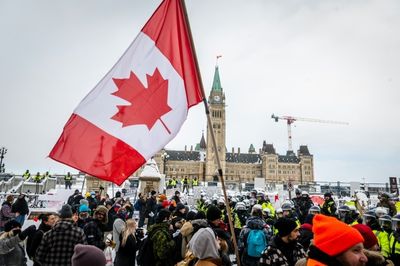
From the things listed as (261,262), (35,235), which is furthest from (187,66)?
(35,235)

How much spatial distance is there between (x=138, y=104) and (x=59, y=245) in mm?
2363

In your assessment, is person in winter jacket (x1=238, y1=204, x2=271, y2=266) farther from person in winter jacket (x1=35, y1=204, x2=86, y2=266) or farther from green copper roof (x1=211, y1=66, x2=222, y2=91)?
green copper roof (x1=211, y1=66, x2=222, y2=91)

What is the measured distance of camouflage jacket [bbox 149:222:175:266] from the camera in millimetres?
4648

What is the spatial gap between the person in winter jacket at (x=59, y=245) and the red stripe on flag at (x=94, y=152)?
3.06 feet

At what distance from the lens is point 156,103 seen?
185 inches

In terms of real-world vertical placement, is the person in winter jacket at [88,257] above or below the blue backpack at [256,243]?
above

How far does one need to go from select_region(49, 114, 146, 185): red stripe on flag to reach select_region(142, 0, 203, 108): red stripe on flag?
4.08ft

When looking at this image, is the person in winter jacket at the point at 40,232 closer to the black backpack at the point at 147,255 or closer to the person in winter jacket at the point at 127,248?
the person in winter jacket at the point at 127,248

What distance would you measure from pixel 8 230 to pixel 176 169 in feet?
393

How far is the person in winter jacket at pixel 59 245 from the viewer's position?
14.2 feet

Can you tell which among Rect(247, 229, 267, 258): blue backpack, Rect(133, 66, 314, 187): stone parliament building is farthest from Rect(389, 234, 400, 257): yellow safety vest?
Rect(133, 66, 314, 187): stone parliament building

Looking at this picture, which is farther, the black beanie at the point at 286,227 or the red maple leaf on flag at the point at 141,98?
the red maple leaf on flag at the point at 141,98

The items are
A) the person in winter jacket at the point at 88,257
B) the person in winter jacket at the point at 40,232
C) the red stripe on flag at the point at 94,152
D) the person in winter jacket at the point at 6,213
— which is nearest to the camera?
the person in winter jacket at the point at 88,257

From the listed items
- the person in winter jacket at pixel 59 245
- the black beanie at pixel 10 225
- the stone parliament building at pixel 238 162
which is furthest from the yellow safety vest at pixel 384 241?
the stone parliament building at pixel 238 162
